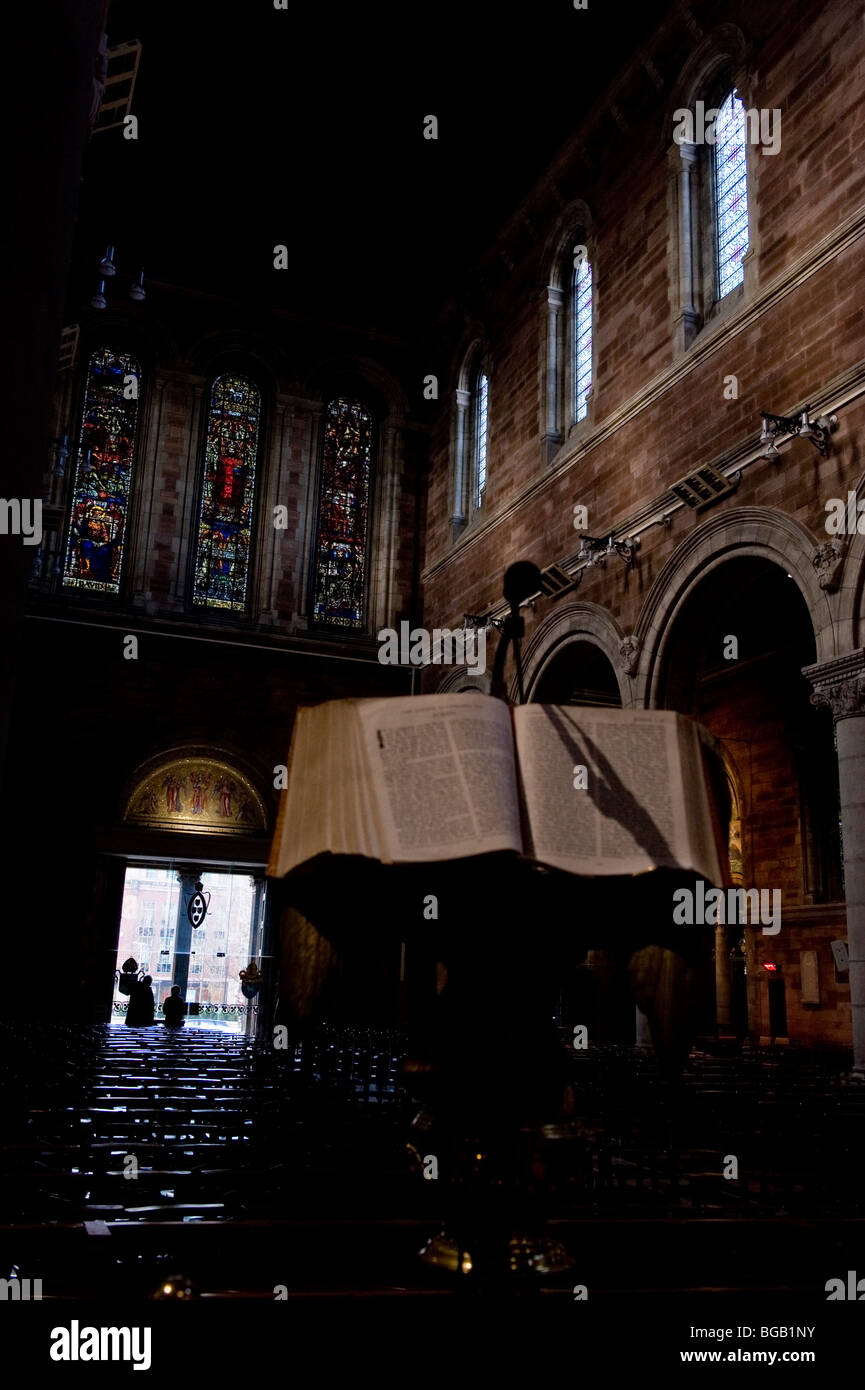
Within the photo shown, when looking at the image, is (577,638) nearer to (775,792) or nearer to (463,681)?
(463,681)

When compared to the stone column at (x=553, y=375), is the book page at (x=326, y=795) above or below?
below

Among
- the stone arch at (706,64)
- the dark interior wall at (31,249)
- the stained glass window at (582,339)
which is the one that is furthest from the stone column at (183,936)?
the dark interior wall at (31,249)

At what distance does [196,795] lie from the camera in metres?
19.6

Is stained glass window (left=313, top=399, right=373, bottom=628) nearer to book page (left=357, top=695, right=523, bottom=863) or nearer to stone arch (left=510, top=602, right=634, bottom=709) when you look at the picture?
stone arch (left=510, top=602, right=634, bottom=709)

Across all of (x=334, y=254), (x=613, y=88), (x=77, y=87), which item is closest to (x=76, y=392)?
(x=334, y=254)

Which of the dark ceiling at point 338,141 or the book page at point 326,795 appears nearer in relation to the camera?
the book page at point 326,795

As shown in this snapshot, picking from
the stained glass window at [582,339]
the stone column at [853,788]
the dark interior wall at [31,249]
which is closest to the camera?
the dark interior wall at [31,249]

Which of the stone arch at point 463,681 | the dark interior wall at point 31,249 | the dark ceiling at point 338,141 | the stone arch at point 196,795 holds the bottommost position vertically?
the dark interior wall at point 31,249

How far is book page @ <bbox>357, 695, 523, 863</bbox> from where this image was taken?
6.44 ft

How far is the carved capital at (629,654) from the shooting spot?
44.7ft

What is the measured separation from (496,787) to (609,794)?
9.4 inches

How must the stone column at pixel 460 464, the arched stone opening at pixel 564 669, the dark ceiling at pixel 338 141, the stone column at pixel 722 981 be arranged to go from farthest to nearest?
1. the stone column at pixel 460 464
2. the stone column at pixel 722 981
3. the dark ceiling at pixel 338 141
4. the arched stone opening at pixel 564 669

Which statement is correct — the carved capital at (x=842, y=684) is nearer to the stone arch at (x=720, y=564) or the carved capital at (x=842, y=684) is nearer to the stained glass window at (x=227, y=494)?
the stone arch at (x=720, y=564)

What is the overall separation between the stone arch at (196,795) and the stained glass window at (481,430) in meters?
6.40
